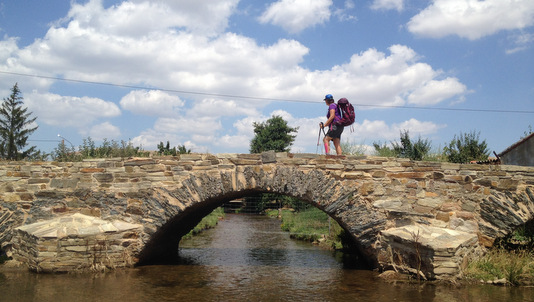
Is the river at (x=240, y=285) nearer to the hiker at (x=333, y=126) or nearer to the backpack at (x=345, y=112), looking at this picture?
the hiker at (x=333, y=126)

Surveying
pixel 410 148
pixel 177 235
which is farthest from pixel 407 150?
pixel 177 235

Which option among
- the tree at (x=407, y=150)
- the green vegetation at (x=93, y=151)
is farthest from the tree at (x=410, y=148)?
the green vegetation at (x=93, y=151)

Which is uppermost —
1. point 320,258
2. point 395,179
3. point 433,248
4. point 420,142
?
point 420,142

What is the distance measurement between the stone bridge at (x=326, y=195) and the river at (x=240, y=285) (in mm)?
544

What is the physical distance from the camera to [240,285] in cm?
720

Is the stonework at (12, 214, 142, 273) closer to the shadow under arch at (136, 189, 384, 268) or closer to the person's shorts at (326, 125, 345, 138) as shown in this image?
the shadow under arch at (136, 189, 384, 268)

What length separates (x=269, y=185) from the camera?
780 cm

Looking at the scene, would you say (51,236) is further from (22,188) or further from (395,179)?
(395,179)

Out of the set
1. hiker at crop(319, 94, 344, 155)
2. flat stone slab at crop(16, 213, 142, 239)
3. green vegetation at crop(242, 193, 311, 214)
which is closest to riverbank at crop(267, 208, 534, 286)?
hiker at crop(319, 94, 344, 155)

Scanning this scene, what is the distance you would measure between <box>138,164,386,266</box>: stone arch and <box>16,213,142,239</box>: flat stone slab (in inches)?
26.6

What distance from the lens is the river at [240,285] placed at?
6.27 metres

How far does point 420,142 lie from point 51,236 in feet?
36.2

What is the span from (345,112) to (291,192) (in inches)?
88.1

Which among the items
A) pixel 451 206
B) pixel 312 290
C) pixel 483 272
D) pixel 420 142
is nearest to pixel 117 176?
pixel 312 290
